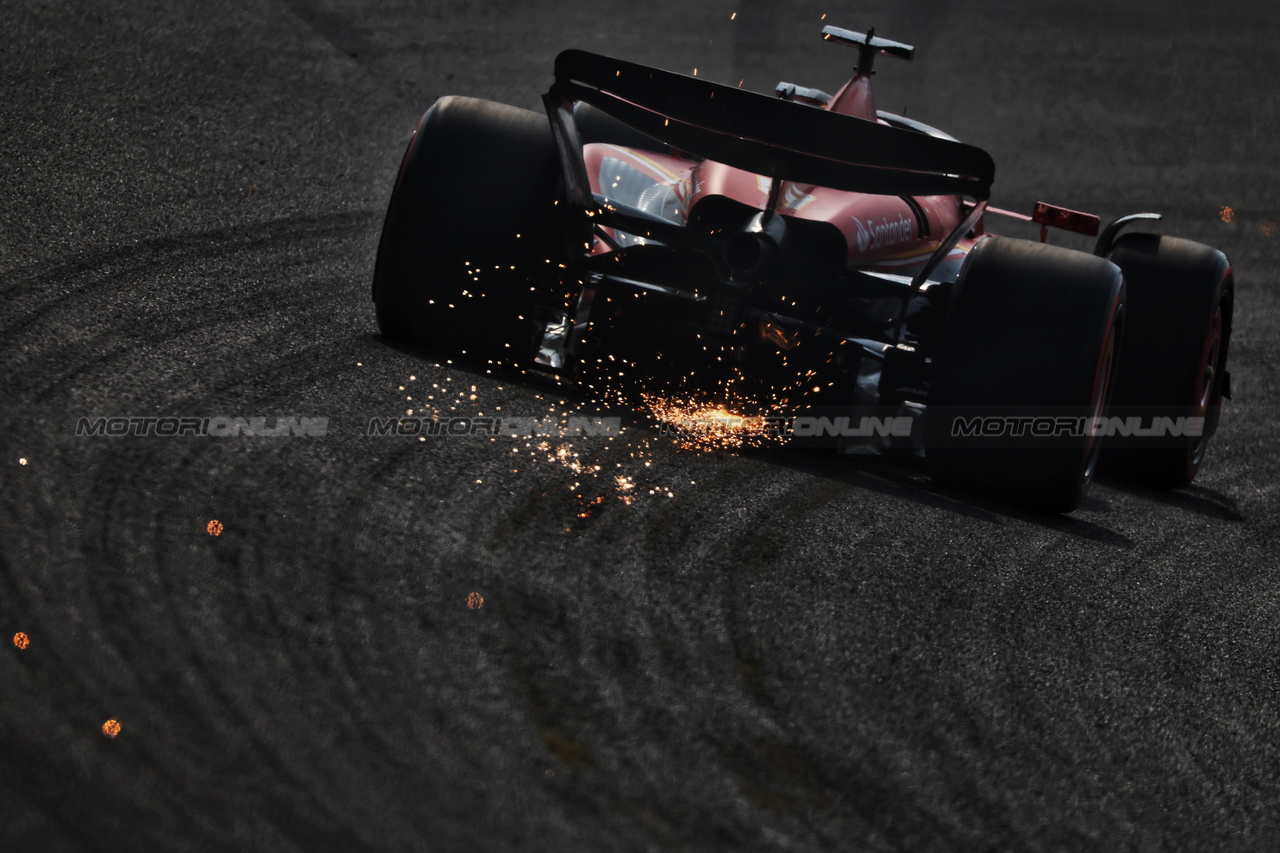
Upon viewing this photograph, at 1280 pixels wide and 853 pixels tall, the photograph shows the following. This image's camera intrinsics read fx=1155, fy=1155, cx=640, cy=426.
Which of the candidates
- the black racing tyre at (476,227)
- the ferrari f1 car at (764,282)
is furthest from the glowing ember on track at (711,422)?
the black racing tyre at (476,227)

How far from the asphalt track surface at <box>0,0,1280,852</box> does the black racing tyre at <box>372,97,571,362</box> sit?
25cm

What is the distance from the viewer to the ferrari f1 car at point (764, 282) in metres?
3.39

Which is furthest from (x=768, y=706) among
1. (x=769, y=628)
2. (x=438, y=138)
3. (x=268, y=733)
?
(x=438, y=138)

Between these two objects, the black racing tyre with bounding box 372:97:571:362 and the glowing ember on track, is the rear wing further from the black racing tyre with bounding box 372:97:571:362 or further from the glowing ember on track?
the glowing ember on track

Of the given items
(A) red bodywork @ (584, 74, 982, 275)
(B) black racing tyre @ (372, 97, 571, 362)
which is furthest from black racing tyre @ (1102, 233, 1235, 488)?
(B) black racing tyre @ (372, 97, 571, 362)

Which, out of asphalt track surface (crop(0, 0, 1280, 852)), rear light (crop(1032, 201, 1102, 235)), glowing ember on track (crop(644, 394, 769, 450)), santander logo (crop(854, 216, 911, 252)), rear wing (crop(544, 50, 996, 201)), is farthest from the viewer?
rear light (crop(1032, 201, 1102, 235))

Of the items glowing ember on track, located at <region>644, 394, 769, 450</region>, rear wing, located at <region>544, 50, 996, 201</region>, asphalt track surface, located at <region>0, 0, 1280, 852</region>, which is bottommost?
glowing ember on track, located at <region>644, 394, 769, 450</region>

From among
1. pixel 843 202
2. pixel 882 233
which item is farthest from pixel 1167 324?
pixel 843 202

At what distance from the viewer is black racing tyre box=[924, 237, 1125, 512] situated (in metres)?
3.45

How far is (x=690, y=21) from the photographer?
12828 millimetres

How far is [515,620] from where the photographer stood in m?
2.34

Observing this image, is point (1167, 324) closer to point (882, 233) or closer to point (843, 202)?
point (882, 233)

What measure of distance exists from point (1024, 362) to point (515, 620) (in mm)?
1902

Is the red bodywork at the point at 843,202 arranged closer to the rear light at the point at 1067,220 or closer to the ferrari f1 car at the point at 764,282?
the ferrari f1 car at the point at 764,282
